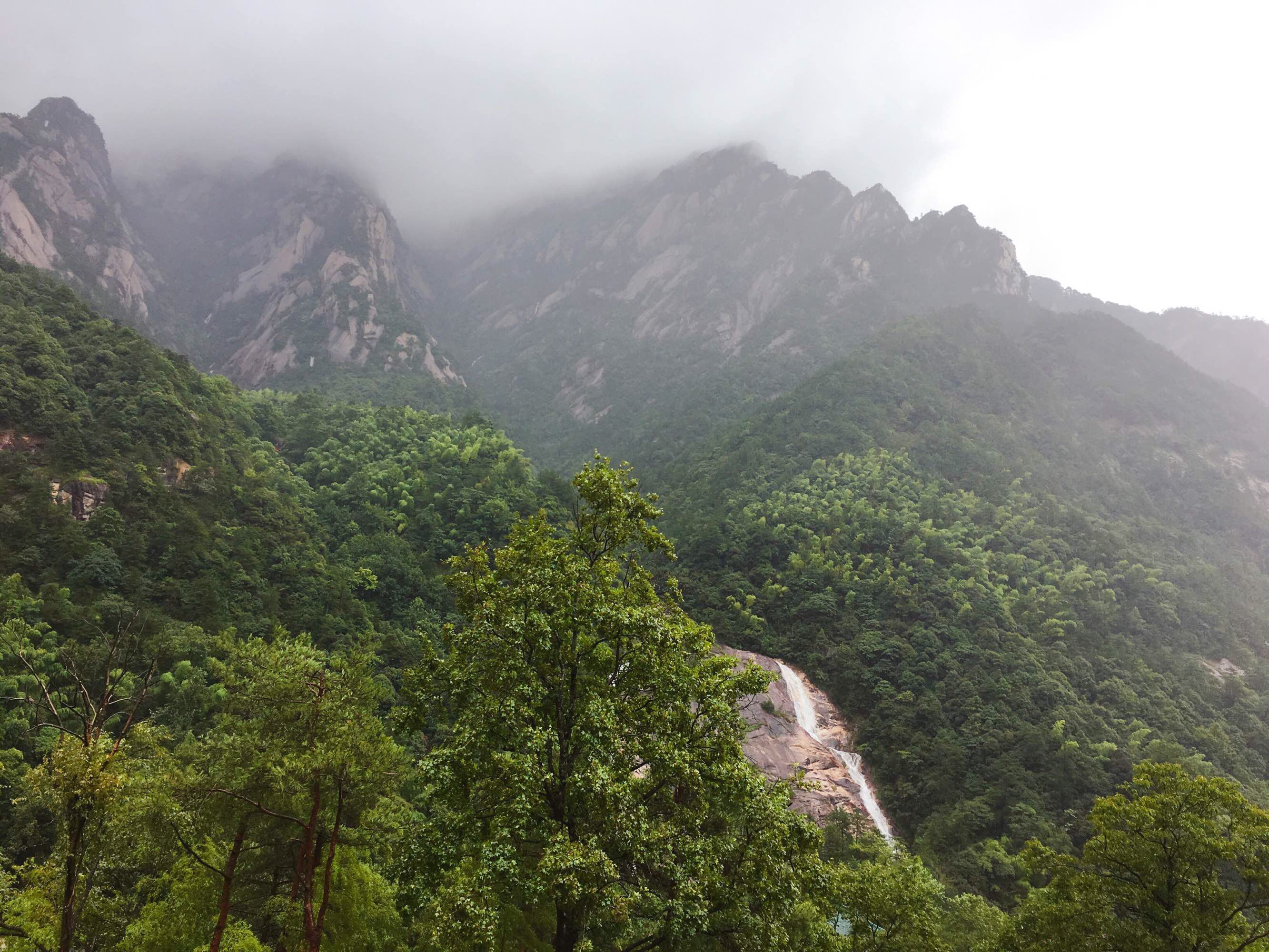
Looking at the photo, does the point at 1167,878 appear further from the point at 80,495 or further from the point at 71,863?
Result: the point at 80,495

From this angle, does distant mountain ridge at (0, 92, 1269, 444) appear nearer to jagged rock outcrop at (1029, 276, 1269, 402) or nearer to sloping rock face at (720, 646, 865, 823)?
jagged rock outcrop at (1029, 276, 1269, 402)

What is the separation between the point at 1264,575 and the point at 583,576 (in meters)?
102

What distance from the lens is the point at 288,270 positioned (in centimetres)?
14438

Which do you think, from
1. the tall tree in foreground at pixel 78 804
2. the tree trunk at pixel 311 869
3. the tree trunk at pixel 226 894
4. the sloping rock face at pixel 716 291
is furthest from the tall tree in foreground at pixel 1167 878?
the sloping rock face at pixel 716 291

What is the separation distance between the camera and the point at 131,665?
3048 cm

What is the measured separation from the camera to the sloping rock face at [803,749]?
136 feet

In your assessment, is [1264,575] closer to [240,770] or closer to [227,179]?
[240,770]

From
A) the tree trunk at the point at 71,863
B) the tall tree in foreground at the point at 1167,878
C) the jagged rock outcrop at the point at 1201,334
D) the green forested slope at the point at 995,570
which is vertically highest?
the jagged rock outcrop at the point at 1201,334

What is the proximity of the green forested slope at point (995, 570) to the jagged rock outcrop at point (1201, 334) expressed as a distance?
64.6m

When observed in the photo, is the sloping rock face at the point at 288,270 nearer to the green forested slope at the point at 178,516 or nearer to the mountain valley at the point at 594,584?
the mountain valley at the point at 594,584

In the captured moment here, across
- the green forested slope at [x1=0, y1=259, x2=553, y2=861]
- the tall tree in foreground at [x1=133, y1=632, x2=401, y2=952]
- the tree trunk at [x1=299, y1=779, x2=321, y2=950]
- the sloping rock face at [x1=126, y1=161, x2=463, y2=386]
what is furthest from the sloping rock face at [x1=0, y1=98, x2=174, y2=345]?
the tree trunk at [x1=299, y1=779, x2=321, y2=950]

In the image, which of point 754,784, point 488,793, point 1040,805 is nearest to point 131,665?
point 488,793

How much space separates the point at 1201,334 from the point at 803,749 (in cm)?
20214

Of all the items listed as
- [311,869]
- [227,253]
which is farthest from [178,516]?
[227,253]
